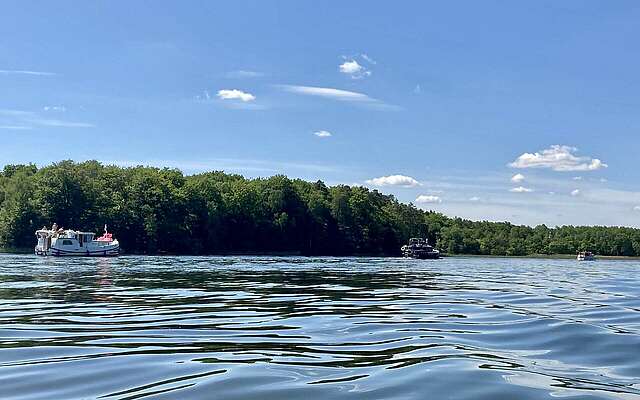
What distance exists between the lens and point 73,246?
85125 millimetres

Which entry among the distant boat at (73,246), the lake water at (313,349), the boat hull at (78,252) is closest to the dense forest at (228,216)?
the distant boat at (73,246)

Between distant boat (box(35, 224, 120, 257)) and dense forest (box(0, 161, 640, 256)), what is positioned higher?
dense forest (box(0, 161, 640, 256))

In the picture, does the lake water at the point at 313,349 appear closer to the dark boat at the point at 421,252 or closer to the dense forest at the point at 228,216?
the dark boat at the point at 421,252

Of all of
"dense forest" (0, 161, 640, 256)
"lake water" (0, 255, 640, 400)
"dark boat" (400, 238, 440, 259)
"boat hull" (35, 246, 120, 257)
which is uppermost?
"dense forest" (0, 161, 640, 256)

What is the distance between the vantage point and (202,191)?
141 m

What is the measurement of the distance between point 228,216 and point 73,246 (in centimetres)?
5750

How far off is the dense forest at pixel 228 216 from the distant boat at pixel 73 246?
1260 inches

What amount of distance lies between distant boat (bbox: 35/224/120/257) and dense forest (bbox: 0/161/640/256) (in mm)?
32008

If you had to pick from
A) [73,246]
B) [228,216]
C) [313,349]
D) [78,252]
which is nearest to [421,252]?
[228,216]

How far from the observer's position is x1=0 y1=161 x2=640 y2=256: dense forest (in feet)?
395

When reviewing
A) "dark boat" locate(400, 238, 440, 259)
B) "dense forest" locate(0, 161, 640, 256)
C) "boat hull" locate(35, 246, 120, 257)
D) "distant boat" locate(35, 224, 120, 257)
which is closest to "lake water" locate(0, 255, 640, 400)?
"boat hull" locate(35, 246, 120, 257)

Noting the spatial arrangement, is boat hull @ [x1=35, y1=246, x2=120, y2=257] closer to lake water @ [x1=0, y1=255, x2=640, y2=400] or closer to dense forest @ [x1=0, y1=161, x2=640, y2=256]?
dense forest @ [x1=0, y1=161, x2=640, y2=256]

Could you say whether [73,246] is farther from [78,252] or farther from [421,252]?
[421,252]

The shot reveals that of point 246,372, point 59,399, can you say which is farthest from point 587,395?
point 59,399
